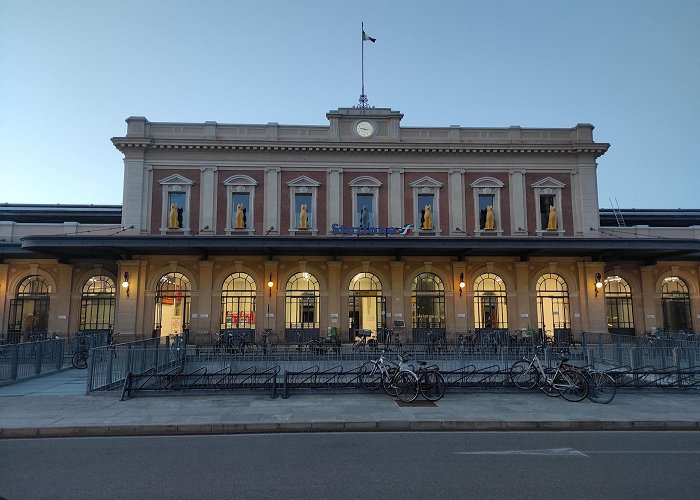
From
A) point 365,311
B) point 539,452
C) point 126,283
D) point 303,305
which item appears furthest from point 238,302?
point 539,452

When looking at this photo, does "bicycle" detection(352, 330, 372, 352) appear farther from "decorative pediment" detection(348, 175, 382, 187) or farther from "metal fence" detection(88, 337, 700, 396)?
"decorative pediment" detection(348, 175, 382, 187)

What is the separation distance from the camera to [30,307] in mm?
27203

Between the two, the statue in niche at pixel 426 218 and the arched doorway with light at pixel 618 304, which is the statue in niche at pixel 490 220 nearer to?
the statue in niche at pixel 426 218

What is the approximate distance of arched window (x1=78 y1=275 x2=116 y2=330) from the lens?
27.5 m

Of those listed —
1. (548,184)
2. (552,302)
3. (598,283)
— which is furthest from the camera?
(548,184)

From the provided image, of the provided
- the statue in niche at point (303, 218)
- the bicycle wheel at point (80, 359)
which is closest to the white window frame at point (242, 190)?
the statue in niche at point (303, 218)

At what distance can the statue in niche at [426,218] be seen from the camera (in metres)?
28.7

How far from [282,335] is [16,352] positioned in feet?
46.0

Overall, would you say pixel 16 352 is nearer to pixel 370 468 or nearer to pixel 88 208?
pixel 370 468

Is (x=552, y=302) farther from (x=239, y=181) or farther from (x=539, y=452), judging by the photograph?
(x=539, y=452)

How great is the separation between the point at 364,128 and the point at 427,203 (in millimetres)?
6461

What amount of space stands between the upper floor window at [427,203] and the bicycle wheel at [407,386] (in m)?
17.2

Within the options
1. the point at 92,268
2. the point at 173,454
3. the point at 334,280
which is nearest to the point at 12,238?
the point at 92,268

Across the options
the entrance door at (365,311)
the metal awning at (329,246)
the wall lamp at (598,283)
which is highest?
the metal awning at (329,246)
